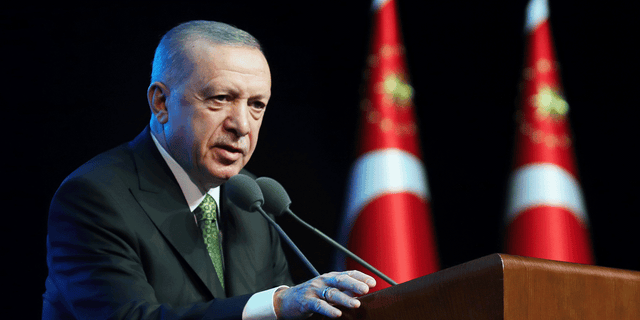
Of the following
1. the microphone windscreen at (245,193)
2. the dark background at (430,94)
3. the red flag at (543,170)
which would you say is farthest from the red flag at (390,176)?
the microphone windscreen at (245,193)

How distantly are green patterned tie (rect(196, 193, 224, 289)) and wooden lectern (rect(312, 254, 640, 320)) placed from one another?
2.07 ft

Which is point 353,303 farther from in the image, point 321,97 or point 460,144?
point 460,144

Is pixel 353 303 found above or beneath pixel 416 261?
above

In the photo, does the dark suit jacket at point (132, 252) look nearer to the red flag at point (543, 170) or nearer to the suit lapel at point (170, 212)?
the suit lapel at point (170, 212)

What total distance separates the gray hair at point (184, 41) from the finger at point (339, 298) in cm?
76

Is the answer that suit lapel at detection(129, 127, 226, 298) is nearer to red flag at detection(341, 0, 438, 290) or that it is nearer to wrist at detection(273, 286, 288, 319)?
wrist at detection(273, 286, 288, 319)

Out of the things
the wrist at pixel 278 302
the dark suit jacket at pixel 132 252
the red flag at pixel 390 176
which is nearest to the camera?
the wrist at pixel 278 302

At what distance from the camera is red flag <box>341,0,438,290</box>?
2.81m

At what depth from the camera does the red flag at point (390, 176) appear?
2811mm

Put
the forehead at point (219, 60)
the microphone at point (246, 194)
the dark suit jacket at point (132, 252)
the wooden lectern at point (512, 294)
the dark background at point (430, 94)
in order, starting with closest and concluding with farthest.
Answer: the wooden lectern at point (512, 294) < the dark suit jacket at point (132, 252) < the microphone at point (246, 194) < the forehead at point (219, 60) < the dark background at point (430, 94)

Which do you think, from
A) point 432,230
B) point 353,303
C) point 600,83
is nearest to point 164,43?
point 353,303

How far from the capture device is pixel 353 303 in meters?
0.87

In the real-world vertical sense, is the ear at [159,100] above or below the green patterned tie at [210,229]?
above

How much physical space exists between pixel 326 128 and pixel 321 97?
0.49ft
